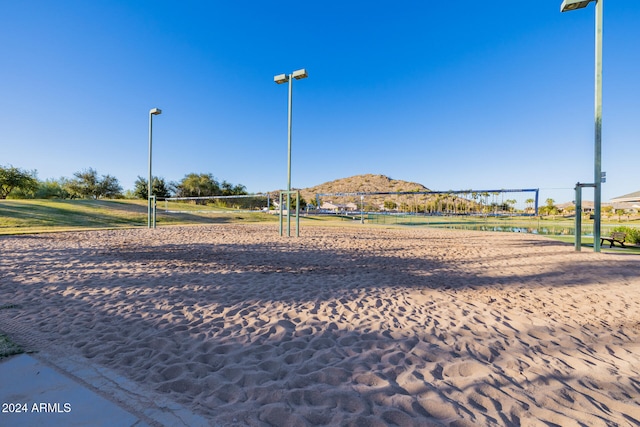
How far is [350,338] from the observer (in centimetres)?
281

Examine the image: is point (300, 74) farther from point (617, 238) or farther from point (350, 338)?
point (617, 238)

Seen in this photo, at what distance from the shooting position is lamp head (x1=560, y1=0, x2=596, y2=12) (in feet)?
25.0

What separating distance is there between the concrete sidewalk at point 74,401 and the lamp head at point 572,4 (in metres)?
11.5

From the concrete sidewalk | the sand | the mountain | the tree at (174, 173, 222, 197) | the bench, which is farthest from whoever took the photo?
the mountain

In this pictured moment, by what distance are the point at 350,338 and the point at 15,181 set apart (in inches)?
1592

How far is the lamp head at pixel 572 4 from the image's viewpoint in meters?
7.61

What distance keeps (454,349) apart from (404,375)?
71 centimetres

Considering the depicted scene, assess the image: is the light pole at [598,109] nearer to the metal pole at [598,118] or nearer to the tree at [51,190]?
the metal pole at [598,118]

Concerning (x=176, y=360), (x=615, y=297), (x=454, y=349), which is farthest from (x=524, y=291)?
(x=176, y=360)

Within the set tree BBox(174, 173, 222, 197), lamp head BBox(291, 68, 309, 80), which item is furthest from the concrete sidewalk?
tree BBox(174, 173, 222, 197)

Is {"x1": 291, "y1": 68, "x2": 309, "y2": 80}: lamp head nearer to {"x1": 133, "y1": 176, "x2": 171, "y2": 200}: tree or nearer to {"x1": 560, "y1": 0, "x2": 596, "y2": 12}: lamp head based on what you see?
{"x1": 560, "y1": 0, "x2": 596, "y2": 12}: lamp head

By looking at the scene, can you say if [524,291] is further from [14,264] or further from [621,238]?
[14,264]

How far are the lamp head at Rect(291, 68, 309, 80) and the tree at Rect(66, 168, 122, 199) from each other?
142 ft

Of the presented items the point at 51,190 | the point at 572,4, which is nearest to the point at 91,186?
the point at 51,190
